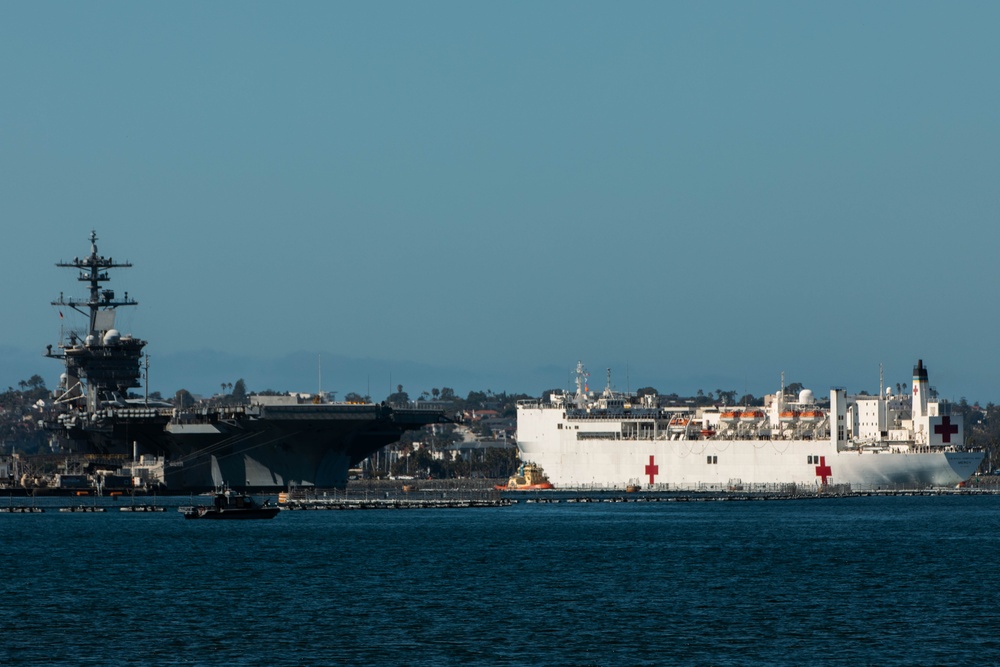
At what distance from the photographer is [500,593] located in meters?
42.0

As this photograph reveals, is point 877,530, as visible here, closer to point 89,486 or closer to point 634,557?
point 634,557

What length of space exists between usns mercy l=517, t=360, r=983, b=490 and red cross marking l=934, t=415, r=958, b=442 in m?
0.06

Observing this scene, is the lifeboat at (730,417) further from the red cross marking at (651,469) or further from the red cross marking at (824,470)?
the red cross marking at (824,470)

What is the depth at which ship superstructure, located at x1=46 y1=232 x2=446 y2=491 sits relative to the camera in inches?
3538

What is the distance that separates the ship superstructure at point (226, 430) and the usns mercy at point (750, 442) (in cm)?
2104

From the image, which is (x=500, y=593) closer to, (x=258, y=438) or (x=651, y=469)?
(x=258, y=438)

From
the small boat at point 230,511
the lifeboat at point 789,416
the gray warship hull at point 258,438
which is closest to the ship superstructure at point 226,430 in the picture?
the gray warship hull at point 258,438

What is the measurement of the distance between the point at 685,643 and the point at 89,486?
237ft

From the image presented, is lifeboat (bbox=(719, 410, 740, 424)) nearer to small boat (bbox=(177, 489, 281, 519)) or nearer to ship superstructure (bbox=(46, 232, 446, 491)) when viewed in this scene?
ship superstructure (bbox=(46, 232, 446, 491))

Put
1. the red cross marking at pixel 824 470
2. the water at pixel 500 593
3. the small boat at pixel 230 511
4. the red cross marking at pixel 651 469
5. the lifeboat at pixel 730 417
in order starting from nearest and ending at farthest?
the water at pixel 500 593 < the small boat at pixel 230 511 < the red cross marking at pixel 824 470 < the lifeboat at pixel 730 417 < the red cross marking at pixel 651 469

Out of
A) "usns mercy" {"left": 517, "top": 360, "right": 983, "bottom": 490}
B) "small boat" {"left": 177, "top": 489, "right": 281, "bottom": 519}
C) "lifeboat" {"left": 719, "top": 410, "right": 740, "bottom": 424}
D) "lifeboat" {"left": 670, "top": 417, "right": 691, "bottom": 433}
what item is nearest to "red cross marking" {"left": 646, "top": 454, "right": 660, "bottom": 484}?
"usns mercy" {"left": 517, "top": 360, "right": 983, "bottom": 490}

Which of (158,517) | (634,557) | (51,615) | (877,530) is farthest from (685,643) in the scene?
(158,517)

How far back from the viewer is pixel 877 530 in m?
66.4

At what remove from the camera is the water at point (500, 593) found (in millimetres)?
32219
